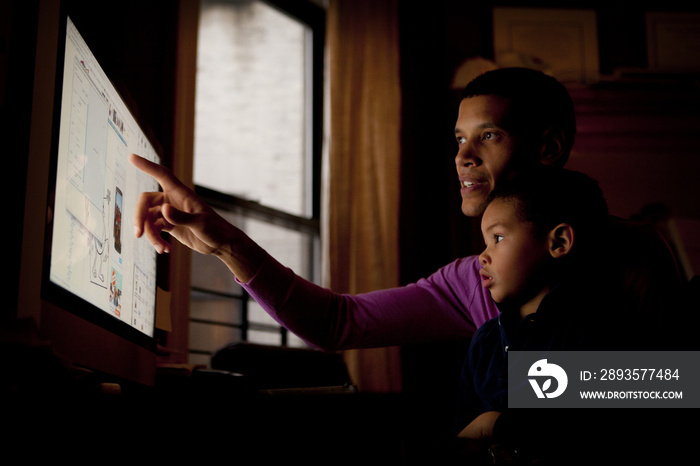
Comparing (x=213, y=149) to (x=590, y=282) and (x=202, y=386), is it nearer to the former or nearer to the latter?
(x=202, y=386)

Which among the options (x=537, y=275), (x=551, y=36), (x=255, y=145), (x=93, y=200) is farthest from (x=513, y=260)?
(x=551, y=36)

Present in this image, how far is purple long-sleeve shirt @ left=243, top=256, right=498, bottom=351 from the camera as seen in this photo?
1.26 metres

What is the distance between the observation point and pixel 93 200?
2.83 ft

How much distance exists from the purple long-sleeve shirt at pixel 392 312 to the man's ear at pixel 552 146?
0.26m

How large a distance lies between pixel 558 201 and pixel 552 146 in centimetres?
20

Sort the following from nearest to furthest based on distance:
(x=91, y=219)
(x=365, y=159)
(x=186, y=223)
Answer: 1. (x=91, y=219)
2. (x=186, y=223)
3. (x=365, y=159)

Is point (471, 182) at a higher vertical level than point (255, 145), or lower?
lower

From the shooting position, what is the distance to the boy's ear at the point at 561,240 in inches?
46.2

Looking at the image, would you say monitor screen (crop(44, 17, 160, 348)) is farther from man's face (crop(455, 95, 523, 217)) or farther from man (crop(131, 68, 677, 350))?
man's face (crop(455, 95, 523, 217))

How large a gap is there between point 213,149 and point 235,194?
0.69ft

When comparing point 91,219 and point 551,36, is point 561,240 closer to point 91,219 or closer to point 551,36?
point 91,219

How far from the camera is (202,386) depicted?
123cm

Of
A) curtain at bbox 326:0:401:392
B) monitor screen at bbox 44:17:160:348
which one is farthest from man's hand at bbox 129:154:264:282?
curtain at bbox 326:0:401:392

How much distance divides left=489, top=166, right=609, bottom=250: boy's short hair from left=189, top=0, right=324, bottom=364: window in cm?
163
